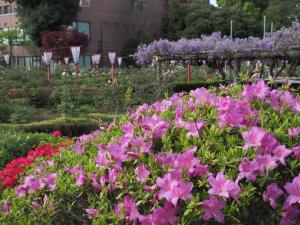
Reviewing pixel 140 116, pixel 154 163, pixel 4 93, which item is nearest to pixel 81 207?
pixel 154 163

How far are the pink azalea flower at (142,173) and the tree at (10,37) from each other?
45645 mm

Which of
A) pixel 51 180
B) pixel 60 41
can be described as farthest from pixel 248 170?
pixel 60 41

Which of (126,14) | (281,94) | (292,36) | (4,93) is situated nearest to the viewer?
(281,94)

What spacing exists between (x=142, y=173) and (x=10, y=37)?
4639 centimetres

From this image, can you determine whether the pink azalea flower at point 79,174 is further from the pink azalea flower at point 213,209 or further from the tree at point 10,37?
the tree at point 10,37

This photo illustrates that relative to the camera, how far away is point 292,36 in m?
14.7

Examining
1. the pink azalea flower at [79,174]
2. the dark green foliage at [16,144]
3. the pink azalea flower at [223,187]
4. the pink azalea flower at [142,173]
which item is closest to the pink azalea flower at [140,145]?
Result: the pink azalea flower at [142,173]

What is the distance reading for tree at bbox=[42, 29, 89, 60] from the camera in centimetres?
3459

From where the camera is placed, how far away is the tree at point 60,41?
34.6 meters

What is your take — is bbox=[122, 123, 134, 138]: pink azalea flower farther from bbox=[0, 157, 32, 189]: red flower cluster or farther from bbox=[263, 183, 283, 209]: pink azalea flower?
bbox=[0, 157, 32, 189]: red flower cluster

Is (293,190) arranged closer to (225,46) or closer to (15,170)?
(15,170)

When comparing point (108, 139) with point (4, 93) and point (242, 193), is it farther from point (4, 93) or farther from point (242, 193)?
point (4, 93)

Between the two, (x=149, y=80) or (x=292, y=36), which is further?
(x=149, y=80)

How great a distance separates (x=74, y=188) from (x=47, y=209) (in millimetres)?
146
